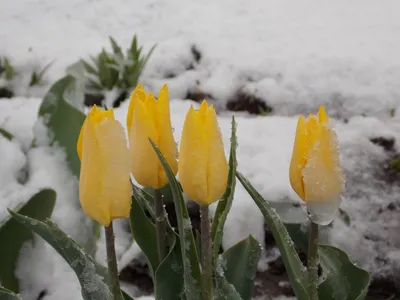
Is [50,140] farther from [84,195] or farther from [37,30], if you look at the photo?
[37,30]

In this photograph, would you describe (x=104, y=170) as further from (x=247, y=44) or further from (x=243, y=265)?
(x=247, y=44)

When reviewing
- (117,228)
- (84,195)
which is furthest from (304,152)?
(117,228)

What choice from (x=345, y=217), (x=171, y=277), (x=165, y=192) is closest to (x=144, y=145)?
(x=171, y=277)

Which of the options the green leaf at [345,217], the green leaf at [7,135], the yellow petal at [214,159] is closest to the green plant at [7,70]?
the green leaf at [7,135]

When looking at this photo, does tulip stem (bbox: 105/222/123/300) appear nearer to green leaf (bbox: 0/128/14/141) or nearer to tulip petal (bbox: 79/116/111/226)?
tulip petal (bbox: 79/116/111/226)

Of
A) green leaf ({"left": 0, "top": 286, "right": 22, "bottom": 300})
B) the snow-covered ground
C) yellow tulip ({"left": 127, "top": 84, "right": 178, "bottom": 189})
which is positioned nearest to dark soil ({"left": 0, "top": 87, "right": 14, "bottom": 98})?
the snow-covered ground

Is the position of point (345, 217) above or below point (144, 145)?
below

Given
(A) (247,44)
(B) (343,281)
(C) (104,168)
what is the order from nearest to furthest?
(C) (104,168) → (B) (343,281) → (A) (247,44)

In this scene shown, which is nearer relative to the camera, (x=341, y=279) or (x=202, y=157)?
(x=202, y=157)
